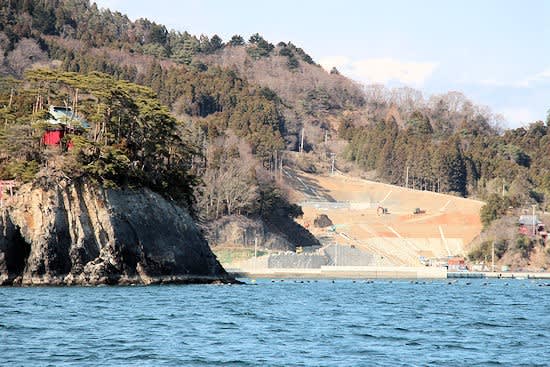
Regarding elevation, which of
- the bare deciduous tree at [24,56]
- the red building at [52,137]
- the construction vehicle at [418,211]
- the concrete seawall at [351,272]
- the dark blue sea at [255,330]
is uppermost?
the bare deciduous tree at [24,56]

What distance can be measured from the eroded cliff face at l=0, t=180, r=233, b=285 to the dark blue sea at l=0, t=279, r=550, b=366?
4.11 m

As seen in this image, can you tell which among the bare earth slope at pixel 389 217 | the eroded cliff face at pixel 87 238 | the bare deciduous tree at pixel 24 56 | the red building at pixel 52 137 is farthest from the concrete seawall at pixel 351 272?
the bare deciduous tree at pixel 24 56

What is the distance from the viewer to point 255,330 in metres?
40.5

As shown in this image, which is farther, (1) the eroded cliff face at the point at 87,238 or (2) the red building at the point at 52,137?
(2) the red building at the point at 52,137

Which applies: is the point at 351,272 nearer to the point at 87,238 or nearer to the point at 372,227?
the point at 372,227

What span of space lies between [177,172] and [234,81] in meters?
118

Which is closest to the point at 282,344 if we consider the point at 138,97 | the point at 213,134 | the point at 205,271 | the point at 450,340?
the point at 450,340

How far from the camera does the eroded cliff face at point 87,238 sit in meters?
65.1

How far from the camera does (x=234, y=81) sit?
19988 cm

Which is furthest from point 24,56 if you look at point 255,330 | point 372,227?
point 255,330

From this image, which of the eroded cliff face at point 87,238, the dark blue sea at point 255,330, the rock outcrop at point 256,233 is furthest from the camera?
the rock outcrop at point 256,233

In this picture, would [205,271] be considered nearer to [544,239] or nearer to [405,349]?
[405,349]

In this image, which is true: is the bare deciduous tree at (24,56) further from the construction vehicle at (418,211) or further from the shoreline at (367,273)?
the shoreline at (367,273)

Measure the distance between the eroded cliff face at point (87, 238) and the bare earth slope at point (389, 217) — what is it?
58129 millimetres
